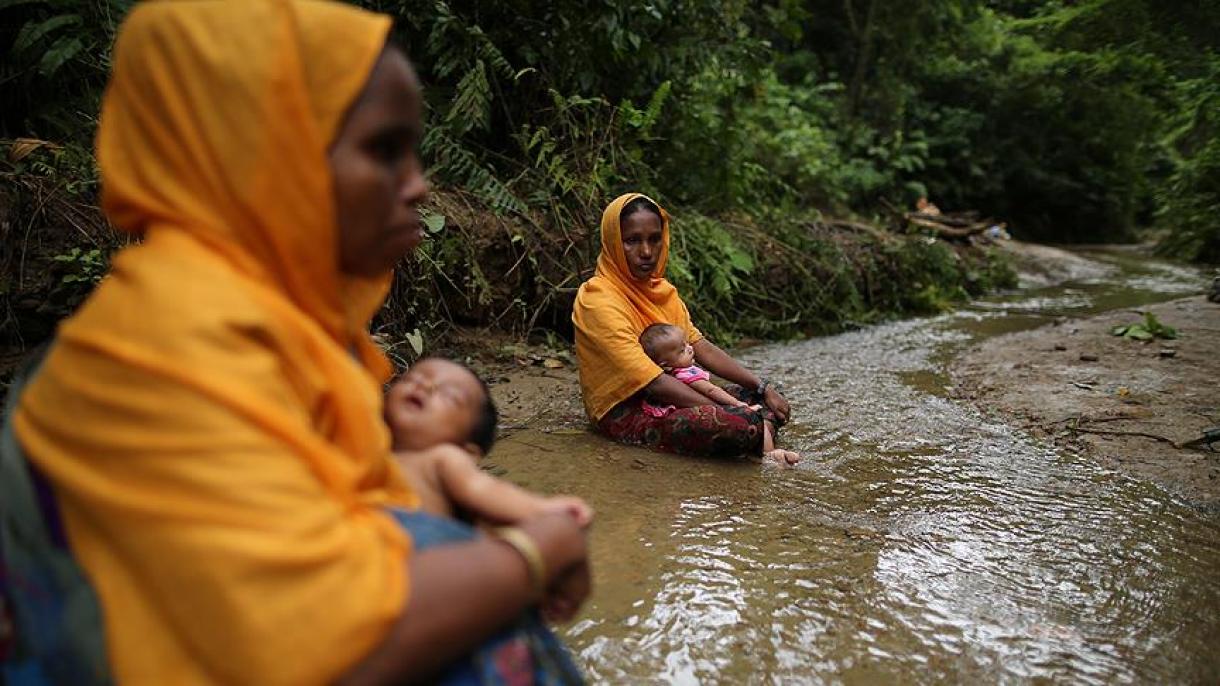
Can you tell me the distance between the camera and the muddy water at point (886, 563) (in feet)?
6.57

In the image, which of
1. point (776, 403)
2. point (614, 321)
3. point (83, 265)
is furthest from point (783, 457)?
point (83, 265)

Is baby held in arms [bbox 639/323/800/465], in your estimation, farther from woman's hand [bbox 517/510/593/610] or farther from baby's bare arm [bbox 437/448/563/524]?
woman's hand [bbox 517/510/593/610]

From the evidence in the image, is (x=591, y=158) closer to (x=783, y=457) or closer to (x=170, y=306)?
(x=783, y=457)

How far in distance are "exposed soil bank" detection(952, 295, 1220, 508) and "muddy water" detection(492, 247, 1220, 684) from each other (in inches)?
10.2

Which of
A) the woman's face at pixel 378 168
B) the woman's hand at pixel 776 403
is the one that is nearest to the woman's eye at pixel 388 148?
the woman's face at pixel 378 168

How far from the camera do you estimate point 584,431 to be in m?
4.03

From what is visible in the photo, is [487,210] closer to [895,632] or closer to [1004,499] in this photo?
[1004,499]

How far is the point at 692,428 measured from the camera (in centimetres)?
364

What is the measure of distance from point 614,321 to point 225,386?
293 cm

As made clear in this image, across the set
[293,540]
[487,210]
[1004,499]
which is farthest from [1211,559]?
[487,210]

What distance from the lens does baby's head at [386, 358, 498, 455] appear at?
175cm

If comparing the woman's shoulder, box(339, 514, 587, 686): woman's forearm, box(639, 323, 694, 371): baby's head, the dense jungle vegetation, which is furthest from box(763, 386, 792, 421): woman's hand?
the woman's shoulder

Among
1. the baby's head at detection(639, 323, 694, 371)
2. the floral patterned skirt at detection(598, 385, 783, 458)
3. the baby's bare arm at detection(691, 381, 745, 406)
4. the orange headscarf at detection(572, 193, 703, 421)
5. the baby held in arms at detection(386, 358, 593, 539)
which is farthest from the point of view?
the baby's head at detection(639, 323, 694, 371)

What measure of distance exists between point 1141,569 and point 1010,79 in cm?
1800
